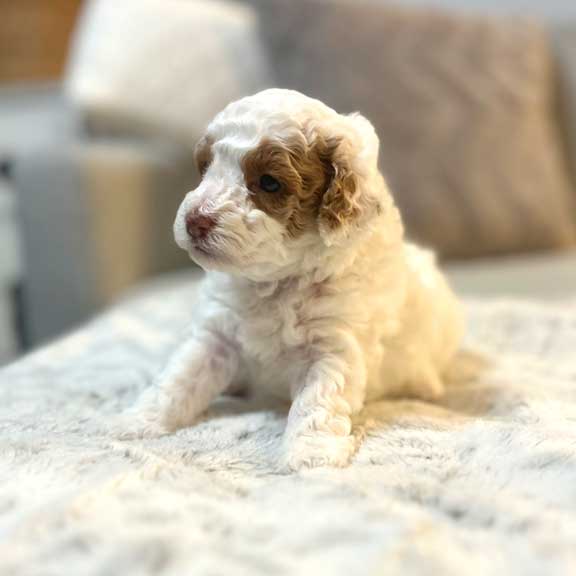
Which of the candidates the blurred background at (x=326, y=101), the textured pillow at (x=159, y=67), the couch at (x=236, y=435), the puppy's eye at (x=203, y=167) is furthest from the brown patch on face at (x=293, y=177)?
the textured pillow at (x=159, y=67)

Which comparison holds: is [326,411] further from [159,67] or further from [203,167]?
[159,67]

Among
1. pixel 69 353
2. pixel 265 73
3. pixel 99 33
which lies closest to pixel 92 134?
pixel 99 33

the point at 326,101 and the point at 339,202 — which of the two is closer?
the point at 339,202

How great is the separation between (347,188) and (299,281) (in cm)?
17

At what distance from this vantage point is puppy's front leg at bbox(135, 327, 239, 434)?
1085mm

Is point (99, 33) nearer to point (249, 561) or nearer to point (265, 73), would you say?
point (265, 73)

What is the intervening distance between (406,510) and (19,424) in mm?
582

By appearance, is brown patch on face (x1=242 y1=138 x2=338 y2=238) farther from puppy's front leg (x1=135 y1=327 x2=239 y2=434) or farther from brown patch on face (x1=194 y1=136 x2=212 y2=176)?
puppy's front leg (x1=135 y1=327 x2=239 y2=434)

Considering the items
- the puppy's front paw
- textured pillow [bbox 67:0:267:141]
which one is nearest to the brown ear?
the puppy's front paw

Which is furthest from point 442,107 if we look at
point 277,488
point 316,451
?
point 277,488

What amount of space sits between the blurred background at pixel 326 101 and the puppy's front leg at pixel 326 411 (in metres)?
0.92

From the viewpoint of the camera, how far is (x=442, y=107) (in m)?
2.10

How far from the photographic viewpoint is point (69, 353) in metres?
1.45

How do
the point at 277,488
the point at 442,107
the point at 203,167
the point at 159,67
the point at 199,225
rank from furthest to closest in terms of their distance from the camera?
1. the point at 159,67
2. the point at 442,107
3. the point at 203,167
4. the point at 199,225
5. the point at 277,488
